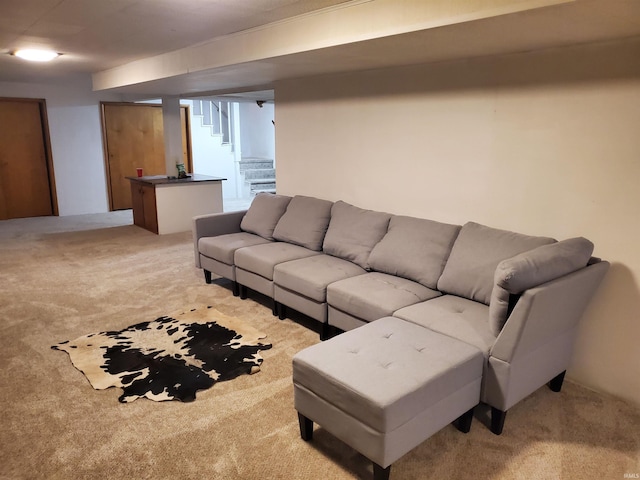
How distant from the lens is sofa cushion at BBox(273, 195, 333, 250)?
155 inches

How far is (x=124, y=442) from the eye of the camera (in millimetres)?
2166

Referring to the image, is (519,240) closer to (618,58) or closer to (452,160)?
(452,160)

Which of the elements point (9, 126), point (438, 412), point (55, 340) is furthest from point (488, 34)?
point (9, 126)

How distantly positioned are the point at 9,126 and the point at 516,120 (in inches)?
297

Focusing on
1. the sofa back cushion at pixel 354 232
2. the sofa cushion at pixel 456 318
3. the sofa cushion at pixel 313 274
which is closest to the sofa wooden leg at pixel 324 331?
the sofa cushion at pixel 313 274

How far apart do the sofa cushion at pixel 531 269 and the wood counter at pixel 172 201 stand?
515cm

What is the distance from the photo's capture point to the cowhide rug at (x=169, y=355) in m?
2.65

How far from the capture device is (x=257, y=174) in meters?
10.0

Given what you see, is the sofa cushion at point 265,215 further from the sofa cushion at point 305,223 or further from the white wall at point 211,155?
the white wall at point 211,155

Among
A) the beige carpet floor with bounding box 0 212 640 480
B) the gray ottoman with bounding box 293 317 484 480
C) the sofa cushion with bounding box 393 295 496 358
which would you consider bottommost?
the beige carpet floor with bounding box 0 212 640 480

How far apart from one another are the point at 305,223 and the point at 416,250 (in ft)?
4.00

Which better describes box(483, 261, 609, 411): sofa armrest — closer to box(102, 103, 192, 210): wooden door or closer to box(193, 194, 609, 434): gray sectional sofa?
box(193, 194, 609, 434): gray sectional sofa

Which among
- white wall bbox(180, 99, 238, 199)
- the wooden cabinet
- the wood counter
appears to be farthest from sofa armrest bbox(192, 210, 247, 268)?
white wall bbox(180, 99, 238, 199)

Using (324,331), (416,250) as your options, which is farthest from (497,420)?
(324,331)
